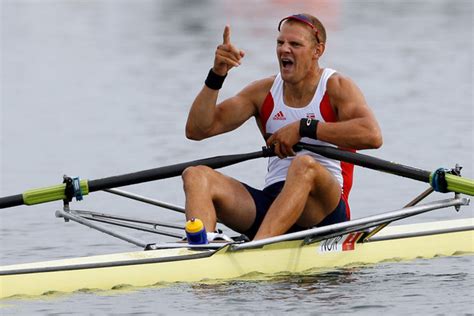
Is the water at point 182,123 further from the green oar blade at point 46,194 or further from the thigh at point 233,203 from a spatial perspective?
the green oar blade at point 46,194

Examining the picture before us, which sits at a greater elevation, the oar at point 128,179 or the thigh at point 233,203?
the oar at point 128,179

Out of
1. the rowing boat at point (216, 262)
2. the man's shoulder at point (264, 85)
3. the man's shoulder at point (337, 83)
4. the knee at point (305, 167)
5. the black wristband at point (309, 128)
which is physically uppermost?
the man's shoulder at point (264, 85)

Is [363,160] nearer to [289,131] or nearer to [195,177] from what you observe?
[289,131]

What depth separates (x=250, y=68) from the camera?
3516 centimetres

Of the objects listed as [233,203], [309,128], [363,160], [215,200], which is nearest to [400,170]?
[363,160]

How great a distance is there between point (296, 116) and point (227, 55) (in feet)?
2.97

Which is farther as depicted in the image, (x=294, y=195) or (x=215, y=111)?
(x=215, y=111)

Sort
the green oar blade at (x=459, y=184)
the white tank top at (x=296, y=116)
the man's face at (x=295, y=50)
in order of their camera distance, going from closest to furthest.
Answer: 1. the green oar blade at (x=459, y=184)
2. the man's face at (x=295, y=50)
3. the white tank top at (x=296, y=116)

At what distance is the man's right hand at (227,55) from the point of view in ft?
38.8

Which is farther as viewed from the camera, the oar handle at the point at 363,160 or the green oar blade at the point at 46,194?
the green oar blade at the point at 46,194

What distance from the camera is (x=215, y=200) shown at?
1195 cm

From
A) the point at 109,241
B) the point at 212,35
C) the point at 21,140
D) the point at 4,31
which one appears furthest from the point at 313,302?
the point at 4,31

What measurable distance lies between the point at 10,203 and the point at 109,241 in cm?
316

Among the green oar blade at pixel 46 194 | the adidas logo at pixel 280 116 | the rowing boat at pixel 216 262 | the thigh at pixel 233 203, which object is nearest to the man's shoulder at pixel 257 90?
the adidas logo at pixel 280 116
